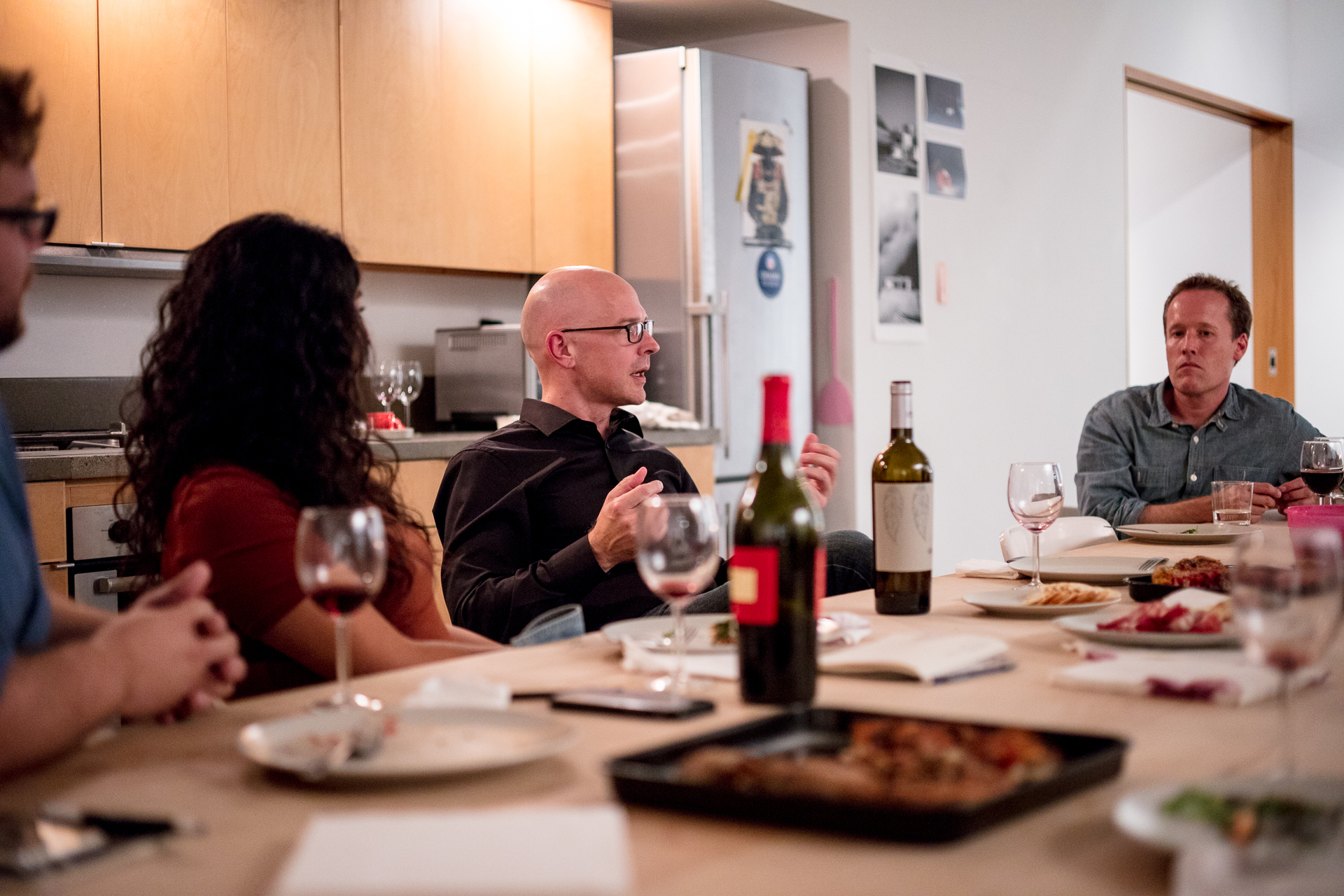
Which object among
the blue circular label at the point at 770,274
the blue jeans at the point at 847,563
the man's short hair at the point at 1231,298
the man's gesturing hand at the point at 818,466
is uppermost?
the blue circular label at the point at 770,274

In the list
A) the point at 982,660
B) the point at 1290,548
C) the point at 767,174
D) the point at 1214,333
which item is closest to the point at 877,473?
the point at 982,660

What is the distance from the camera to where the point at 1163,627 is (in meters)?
1.37

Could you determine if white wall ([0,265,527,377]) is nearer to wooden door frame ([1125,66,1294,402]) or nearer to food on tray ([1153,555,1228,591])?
food on tray ([1153,555,1228,591])

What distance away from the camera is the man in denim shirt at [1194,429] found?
3.18 m

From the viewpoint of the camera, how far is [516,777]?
0.92 metres

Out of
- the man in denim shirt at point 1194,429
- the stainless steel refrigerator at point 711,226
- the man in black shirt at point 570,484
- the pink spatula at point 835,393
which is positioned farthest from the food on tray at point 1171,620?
the pink spatula at point 835,393

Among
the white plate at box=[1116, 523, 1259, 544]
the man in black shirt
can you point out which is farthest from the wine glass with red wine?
the white plate at box=[1116, 523, 1259, 544]

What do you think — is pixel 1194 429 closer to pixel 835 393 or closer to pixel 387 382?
pixel 835 393

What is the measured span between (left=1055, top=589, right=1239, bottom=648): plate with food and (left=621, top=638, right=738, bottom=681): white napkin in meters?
0.38

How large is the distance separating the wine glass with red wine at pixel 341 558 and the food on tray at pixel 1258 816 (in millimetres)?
644

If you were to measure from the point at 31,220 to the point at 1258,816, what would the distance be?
38.2 inches

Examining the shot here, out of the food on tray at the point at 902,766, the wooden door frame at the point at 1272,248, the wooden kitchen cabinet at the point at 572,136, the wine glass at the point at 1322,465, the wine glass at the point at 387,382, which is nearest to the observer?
the food on tray at the point at 902,766

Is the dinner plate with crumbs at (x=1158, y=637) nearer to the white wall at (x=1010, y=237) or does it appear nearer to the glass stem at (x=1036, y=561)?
the glass stem at (x=1036, y=561)

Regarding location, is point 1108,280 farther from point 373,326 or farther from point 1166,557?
point 1166,557
